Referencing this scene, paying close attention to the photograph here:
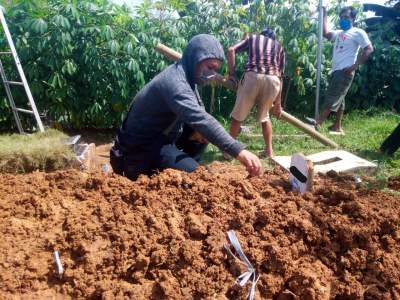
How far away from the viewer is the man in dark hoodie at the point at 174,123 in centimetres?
257

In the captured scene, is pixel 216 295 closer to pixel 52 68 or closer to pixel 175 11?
pixel 52 68

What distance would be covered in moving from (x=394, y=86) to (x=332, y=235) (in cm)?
756

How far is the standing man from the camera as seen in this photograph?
20.3 ft

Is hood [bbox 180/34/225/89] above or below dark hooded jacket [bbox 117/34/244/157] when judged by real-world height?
above

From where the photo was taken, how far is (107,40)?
19.0 ft

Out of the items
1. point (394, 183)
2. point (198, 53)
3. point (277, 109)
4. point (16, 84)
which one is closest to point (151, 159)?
point (198, 53)

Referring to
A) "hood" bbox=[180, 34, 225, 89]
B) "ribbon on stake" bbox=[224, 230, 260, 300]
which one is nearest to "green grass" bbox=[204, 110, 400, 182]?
"hood" bbox=[180, 34, 225, 89]

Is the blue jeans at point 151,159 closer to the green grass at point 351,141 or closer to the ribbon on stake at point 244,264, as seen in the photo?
the ribbon on stake at point 244,264

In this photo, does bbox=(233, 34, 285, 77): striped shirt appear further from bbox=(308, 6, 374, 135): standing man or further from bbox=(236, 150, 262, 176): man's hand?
bbox=(236, 150, 262, 176): man's hand

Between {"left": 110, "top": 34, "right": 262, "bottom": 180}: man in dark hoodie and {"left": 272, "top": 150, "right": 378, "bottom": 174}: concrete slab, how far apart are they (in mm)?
1514

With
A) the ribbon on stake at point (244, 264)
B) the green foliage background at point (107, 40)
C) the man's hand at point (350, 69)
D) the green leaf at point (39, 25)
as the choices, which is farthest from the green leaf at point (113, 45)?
the ribbon on stake at point (244, 264)

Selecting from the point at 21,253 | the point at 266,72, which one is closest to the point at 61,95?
the point at 266,72

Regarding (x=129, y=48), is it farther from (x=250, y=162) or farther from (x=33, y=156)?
(x=250, y=162)

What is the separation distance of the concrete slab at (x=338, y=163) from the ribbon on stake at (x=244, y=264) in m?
2.49
